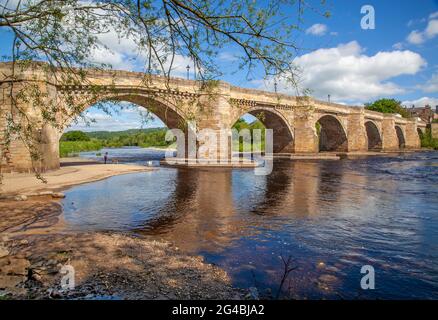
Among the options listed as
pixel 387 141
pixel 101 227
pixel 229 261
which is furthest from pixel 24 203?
pixel 387 141

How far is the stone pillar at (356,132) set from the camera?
5147 cm

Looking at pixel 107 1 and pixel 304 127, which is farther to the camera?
pixel 304 127

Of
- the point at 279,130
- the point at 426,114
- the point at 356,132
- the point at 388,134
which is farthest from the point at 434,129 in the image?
the point at 279,130

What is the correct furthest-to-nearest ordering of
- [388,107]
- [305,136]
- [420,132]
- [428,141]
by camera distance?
[388,107], [420,132], [428,141], [305,136]

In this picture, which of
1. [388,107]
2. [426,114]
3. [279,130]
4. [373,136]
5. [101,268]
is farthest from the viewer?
[426,114]

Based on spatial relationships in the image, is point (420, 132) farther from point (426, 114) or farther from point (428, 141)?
point (426, 114)

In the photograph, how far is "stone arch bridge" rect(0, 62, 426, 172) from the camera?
1254 centimetres

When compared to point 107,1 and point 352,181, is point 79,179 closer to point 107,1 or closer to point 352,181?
point 107,1

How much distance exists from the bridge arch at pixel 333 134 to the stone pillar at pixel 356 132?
1019 millimetres

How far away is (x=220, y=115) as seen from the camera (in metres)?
29.0

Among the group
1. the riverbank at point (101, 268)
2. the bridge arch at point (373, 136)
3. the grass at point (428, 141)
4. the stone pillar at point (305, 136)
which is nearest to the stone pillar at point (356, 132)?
the bridge arch at point (373, 136)

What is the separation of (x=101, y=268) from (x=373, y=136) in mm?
71807

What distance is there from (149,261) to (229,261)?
1.72m
